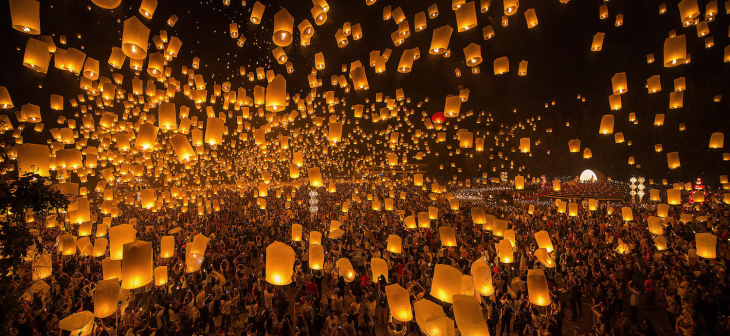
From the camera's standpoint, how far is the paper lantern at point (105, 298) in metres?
4.70

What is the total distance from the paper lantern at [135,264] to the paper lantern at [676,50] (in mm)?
9232

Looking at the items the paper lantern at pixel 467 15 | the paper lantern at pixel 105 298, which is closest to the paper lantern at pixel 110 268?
the paper lantern at pixel 105 298

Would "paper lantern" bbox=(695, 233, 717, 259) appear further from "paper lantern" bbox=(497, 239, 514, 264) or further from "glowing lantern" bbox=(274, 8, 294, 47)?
"glowing lantern" bbox=(274, 8, 294, 47)

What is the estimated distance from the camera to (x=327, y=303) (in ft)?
23.1

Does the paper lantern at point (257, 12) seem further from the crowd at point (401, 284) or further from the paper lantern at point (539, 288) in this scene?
the paper lantern at point (539, 288)

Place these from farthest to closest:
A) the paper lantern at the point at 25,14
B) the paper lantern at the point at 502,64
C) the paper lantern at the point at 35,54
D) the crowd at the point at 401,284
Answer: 1. the paper lantern at the point at 502,64
2. the crowd at the point at 401,284
3. the paper lantern at the point at 35,54
4. the paper lantern at the point at 25,14

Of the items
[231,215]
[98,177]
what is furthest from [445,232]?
[98,177]

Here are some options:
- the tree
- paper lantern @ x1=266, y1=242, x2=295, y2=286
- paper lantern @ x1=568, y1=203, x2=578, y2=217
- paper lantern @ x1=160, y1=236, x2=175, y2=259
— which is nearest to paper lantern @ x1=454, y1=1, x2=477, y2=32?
paper lantern @ x1=266, y1=242, x2=295, y2=286

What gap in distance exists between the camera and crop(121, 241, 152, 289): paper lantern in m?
4.51

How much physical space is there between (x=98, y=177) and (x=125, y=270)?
26.4 meters

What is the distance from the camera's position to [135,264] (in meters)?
4.56

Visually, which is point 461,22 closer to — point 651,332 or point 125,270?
point 651,332

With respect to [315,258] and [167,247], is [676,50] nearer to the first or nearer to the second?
[315,258]

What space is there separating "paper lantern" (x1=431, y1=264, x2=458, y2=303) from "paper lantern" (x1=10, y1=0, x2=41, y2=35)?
20.7ft
